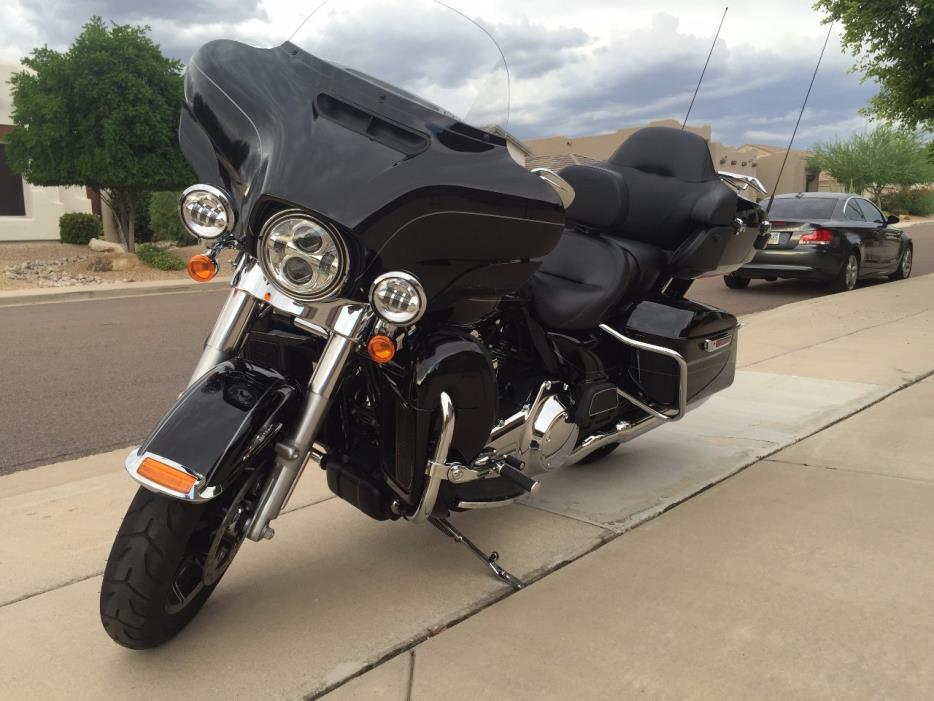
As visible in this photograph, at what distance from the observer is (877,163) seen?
51656mm

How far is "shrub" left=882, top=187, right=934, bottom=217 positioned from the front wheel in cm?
5524

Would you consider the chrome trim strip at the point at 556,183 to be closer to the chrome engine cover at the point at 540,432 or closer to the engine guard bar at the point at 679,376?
the chrome engine cover at the point at 540,432

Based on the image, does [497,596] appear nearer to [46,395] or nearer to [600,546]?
[600,546]

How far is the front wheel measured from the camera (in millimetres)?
2260

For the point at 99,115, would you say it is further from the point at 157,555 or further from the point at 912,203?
the point at 912,203

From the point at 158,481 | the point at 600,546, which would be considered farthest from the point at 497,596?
the point at 158,481

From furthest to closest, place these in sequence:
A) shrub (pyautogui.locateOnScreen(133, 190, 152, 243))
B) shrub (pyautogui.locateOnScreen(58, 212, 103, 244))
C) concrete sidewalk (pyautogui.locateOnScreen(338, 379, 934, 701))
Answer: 1. shrub (pyautogui.locateOnScreen(133, 190, 152, 243))
2. shrub (pyautogui.locateOnScreen(58, 212, 103, 244))
3. concrete sidewalk (pyautogui.locateOnScreen(338, 379, 934, 701))

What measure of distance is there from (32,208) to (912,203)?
4783cm

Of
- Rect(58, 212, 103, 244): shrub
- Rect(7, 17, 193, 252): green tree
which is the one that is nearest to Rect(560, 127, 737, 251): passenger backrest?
Rect(7, 17, 193, 252): green tree

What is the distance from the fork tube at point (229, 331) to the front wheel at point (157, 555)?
0.39 m

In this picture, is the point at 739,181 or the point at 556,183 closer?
the point at 556,183

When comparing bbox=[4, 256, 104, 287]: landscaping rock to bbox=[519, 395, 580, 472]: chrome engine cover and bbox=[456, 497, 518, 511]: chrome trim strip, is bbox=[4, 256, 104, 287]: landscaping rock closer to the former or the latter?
bbox=[519, 395, 580, 472]: chrome engine cover

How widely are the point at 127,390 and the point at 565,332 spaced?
426 centimetres

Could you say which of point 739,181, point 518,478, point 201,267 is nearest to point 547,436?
point 518,478
